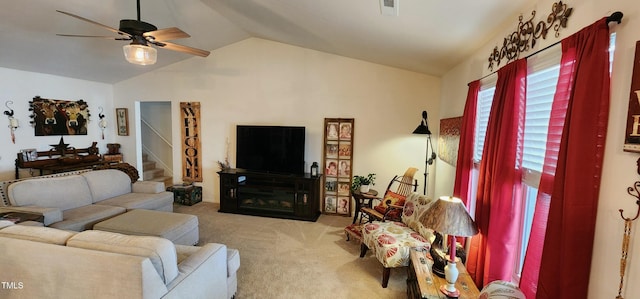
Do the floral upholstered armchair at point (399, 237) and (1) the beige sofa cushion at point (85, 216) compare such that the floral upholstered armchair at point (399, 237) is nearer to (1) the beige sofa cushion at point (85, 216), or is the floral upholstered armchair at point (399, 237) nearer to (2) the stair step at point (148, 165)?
(1) the beige sofa cushion at point (85, 216)

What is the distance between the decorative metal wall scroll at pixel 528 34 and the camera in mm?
1452

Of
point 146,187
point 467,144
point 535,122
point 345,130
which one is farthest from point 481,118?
point 146,187

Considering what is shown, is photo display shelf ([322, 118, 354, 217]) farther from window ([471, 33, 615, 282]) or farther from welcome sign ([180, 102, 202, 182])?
window ([471, 33, 615, 282])

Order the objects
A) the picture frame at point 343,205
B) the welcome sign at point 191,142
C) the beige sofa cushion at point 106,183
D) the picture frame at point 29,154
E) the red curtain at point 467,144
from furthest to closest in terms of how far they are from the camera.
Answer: the welcome sign at point 191,142, the picture frame at point 343,205, the picture frame at point 29,154, the beige sofa cushion at point 106,183, the red curtain at point 467,144

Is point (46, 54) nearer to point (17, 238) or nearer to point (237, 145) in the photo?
point (237, 145)

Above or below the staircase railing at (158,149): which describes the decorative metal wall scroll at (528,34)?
above

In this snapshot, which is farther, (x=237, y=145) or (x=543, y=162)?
(x=237, y=145)

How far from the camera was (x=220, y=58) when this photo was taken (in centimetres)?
497

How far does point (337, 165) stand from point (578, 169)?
3.60 metres

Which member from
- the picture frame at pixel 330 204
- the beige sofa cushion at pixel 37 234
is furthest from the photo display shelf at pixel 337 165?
the beige sofa cushion at pixel 37 234

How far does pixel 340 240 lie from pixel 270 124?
95.1 inches

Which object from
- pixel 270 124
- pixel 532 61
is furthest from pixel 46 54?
pixel 532 61

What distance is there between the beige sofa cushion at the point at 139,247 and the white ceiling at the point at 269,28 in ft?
7.45

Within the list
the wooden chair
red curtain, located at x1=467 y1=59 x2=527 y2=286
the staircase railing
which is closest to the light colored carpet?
the wooden chair
